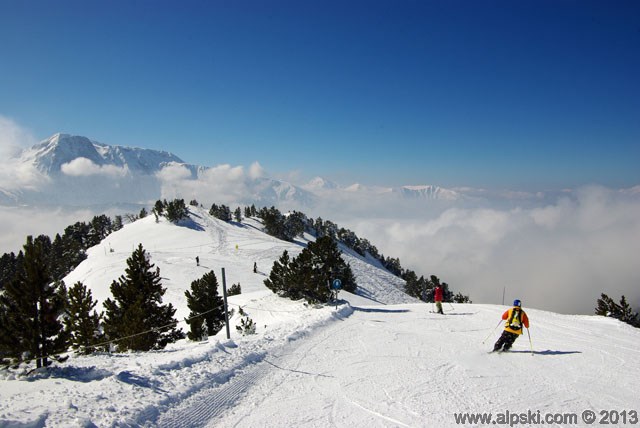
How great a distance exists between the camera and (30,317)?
912cm

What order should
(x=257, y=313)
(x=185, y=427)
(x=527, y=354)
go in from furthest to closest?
(x=257, y=313), (x=527, y=354), (x=185, y=427)

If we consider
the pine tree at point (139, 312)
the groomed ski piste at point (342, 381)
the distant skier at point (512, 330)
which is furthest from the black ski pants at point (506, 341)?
the pine tree at point (139, 312)

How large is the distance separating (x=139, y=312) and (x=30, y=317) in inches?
349

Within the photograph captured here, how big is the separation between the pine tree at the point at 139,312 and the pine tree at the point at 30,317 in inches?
330

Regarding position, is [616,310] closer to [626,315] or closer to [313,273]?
[626,315]

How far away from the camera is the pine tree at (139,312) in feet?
57.5

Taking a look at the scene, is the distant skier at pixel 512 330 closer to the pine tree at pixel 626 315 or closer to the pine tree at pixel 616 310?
the pine tree at pixel 616 310

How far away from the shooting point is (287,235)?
10444 centimetres

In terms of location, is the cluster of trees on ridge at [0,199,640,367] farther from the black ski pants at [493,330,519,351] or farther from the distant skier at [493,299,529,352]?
the distant skier at [493,299,529,352]

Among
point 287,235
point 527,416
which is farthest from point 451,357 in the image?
point 287,235

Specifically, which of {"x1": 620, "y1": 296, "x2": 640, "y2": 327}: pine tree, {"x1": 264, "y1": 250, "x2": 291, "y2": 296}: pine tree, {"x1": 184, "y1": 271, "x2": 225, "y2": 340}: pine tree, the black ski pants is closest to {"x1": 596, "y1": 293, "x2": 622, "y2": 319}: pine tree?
{"x1": 620, "y1": 296, "x2": 640, "y2": 327}: pine tree

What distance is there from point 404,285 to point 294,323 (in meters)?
74.5

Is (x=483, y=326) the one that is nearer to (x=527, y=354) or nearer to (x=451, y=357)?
(x=527, y=354)

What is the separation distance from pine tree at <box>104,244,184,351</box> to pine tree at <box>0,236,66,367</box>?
27.5ft
